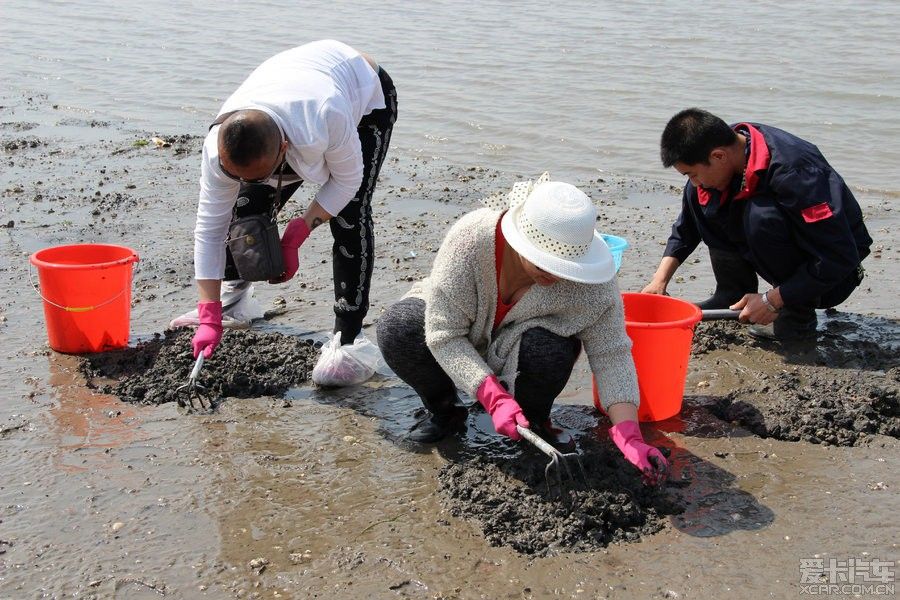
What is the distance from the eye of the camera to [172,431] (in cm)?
358

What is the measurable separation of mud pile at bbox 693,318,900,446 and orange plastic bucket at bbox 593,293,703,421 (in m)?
0.27

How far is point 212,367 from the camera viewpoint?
4.00m

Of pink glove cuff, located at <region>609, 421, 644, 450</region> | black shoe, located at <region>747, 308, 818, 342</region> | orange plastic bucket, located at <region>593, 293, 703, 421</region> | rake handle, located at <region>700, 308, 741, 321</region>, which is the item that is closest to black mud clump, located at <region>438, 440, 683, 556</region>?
pink glove cuff, located at <region>609, 421, 644, 450</region>

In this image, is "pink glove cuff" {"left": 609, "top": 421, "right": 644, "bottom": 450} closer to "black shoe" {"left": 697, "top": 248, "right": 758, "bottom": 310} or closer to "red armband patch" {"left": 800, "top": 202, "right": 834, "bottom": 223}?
"red armband patch" {"left": 800, "top": 202, "right": 834, "bottom": 223}

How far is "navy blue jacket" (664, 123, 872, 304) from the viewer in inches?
153

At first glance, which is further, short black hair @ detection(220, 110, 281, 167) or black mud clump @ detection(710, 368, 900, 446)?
black mud clump @ detection(710, 368, 900, 446)

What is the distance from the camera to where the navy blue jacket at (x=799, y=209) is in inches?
153

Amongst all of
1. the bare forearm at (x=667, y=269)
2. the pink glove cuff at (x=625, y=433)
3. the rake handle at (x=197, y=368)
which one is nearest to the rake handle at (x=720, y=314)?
the bare forearm at (x=667, y=269)

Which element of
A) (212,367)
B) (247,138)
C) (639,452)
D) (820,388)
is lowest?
(212,367)

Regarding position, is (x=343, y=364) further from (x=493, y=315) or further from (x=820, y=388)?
(x=820, y=388)

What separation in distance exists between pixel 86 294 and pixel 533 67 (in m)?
7.38

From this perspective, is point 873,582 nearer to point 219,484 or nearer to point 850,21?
point 219,484

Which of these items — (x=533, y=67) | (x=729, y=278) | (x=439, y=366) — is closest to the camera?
(x=439, y=366)

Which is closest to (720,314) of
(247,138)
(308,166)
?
(308,166)
